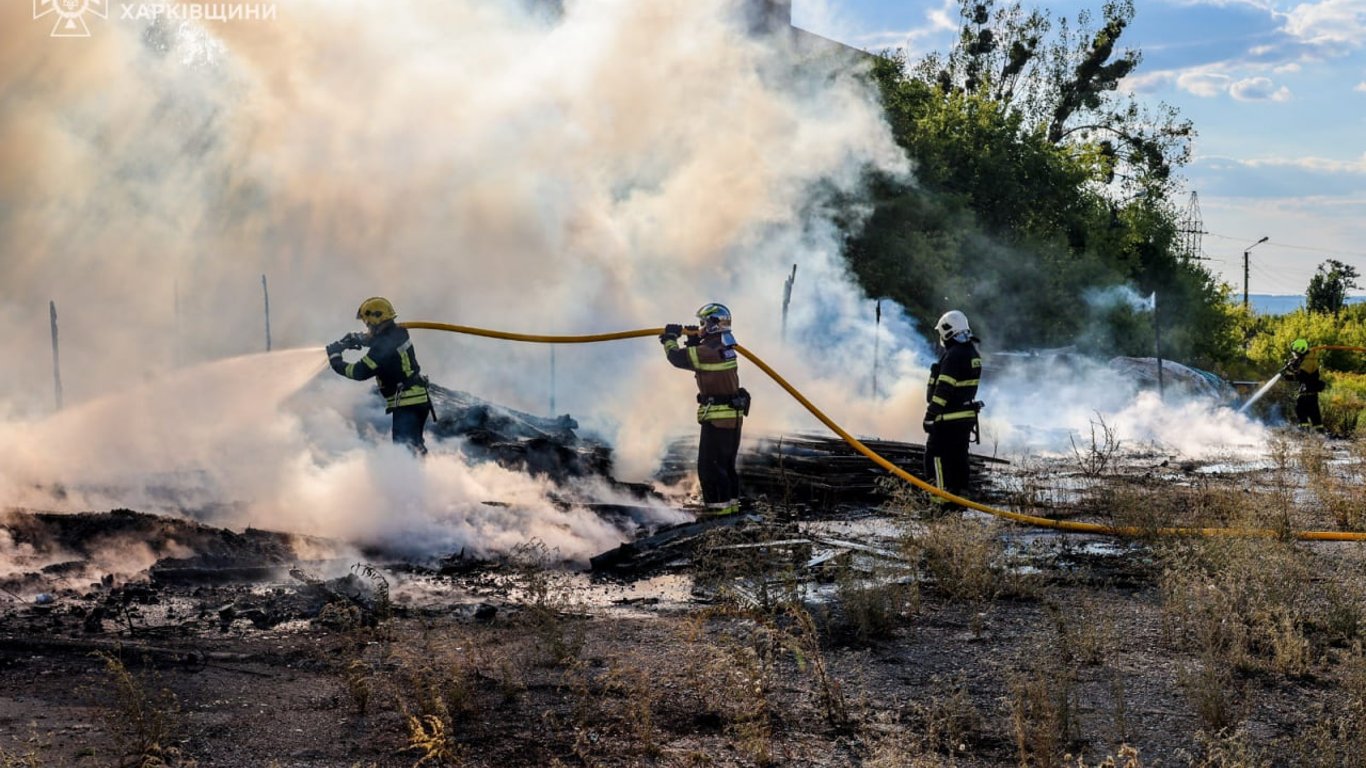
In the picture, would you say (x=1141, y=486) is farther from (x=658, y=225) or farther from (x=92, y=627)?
(x=92, y=627)

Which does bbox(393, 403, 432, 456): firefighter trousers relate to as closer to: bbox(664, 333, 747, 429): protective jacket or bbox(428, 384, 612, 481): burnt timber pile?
bbox(428, 384, 612, 481): burnt timber pile

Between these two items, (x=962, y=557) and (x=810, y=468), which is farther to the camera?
(x=810, y=468)

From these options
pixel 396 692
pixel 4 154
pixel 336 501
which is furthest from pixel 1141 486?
pixel 4 154

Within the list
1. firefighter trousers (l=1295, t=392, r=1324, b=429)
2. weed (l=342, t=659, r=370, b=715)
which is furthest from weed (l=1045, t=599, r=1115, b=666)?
firefighter trousers (l=1295, t=392, r=1324, b=429)

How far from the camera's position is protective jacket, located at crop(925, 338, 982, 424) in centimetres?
1091

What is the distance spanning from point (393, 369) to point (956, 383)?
4841mm

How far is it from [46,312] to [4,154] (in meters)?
3.17

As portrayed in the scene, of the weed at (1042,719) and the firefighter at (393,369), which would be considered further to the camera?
the firefighter at (393,369)

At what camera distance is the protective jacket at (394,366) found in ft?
32.3

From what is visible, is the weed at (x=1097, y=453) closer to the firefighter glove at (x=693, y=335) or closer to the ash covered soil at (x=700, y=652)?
the ash covered soil at (x=700, y=652)

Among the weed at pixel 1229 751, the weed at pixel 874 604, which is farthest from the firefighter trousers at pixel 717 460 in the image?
the weed at pixel 1229 751

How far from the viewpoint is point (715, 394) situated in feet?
33.7

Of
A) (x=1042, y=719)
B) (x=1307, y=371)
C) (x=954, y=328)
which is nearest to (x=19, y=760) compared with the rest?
(x=1042, y=719)

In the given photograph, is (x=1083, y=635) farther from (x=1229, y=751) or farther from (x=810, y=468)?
(x=810, y=468)
